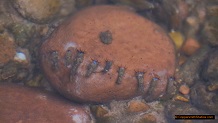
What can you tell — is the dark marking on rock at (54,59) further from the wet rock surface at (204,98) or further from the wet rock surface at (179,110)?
the wet rock surface at (204,98)

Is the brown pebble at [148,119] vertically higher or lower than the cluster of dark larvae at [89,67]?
lower

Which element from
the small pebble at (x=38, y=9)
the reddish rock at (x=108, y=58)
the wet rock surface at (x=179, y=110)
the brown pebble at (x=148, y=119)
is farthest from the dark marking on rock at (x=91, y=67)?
the wet rock surface at (x=179, y=110)

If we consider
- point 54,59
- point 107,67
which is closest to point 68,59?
point 54,59

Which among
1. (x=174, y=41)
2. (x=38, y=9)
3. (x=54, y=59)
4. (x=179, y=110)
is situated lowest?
(x=179, y=110)

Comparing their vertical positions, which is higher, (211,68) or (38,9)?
(38,9)

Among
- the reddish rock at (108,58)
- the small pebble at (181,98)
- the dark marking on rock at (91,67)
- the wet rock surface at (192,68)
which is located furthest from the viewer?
the small pebble at (181,98)

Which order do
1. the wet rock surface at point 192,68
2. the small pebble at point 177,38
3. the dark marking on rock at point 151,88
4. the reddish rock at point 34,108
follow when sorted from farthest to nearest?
the small pebble at point 177,38 < the wet rock surface at point 192,68 < the dark marking on rock at point 151,88 < the reddish rock at point 34,108

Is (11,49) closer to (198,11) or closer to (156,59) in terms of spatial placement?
(156,59)

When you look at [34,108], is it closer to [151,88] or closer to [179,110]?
[151,88]
